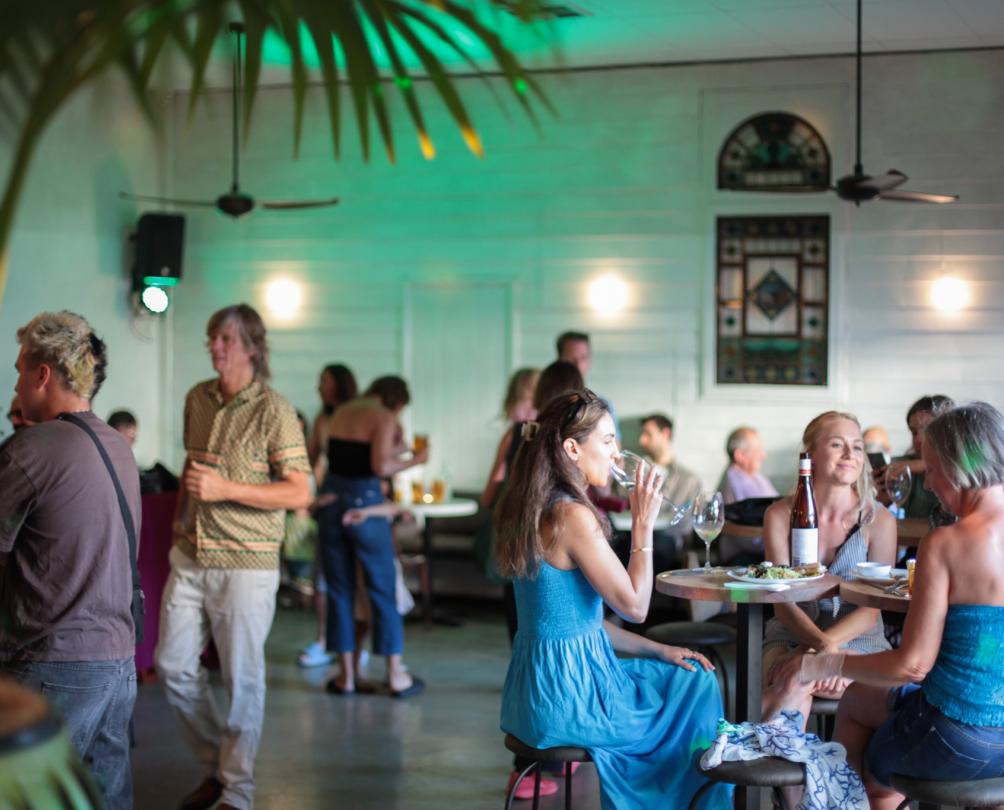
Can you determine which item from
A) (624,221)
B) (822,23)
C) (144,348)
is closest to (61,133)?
(144,348)

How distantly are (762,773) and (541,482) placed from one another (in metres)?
0.95

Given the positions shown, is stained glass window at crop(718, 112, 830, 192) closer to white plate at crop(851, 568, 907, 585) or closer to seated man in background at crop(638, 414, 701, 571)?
seated man in background at crop(638, 414, 701, 571)

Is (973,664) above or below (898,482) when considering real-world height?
below

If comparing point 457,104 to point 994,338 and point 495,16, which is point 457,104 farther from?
point 994,338

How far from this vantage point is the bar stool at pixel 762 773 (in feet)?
10.5

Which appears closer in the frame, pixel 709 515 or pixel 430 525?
pixel 709 515

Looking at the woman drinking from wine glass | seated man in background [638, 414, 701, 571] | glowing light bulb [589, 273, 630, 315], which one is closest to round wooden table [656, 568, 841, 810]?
the woman drinking from wine glass

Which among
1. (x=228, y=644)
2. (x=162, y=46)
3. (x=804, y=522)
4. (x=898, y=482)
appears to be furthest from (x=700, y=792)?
(x=162, y=46)

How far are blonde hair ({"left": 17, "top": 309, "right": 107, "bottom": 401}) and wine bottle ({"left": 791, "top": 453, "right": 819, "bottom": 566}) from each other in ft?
6.94

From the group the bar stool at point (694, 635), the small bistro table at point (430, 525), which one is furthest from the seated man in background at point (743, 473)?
the bar stool at point (694, 635)

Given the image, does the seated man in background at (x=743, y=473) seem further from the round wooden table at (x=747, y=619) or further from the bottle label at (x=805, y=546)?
the round wooden table at (x=747, y=619)

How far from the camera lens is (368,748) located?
557 cm

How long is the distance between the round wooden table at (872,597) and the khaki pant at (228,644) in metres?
1.88

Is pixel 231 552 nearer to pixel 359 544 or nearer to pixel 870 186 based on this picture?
pixel 359 544
